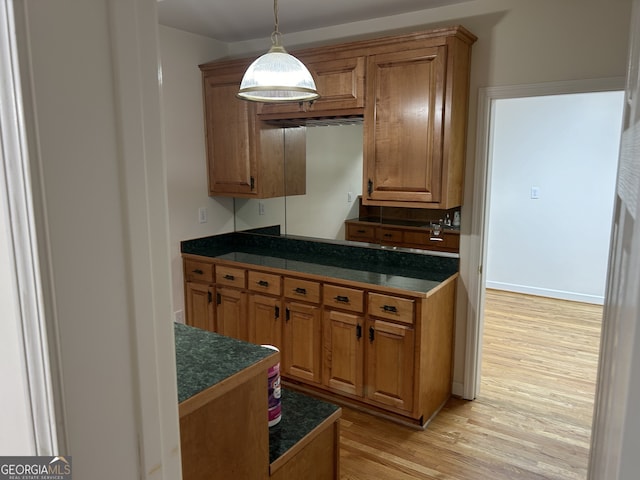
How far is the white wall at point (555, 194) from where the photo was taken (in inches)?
200

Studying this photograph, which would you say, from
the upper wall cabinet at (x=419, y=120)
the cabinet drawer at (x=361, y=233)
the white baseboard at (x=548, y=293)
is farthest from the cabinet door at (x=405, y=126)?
the white baseboard at (x=548, y=293)

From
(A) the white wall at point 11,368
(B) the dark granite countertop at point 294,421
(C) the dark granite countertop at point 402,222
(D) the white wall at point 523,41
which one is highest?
(D) the white wall at point 523,41

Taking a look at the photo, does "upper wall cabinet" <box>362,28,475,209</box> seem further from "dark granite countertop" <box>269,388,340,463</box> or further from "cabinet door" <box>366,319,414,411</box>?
"dark granite countertop" <box>269,388,340,463</box>

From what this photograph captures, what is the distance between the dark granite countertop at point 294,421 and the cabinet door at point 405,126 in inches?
60.6

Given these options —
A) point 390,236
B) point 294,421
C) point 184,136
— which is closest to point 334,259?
point 390,236

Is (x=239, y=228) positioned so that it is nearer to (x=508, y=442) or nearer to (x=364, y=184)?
(x=364, y=184)

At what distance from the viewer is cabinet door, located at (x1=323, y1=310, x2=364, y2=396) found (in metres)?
2.96

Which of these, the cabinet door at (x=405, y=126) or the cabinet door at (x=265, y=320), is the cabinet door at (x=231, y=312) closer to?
the cabinet door at (x=265, y=320)

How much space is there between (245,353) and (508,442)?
7.05ft

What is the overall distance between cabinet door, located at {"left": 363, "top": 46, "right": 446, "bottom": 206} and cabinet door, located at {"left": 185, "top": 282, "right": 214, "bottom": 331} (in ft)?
5.06

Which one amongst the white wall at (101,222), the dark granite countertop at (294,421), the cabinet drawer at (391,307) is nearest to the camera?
the white wall at (101,222)

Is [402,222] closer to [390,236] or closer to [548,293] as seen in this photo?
[390,236]

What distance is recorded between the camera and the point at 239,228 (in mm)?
4156

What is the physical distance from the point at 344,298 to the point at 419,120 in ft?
3.90
